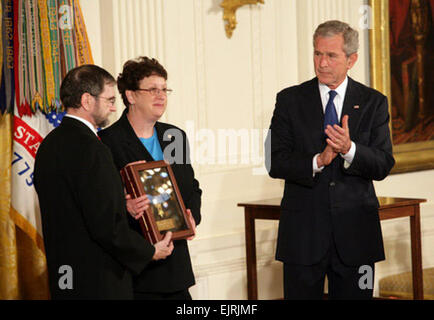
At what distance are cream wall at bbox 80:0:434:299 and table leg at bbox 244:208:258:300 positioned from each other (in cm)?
39

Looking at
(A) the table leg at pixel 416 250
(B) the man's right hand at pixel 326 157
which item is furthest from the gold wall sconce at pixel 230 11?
(B) the man's right hand at pixel 326 157

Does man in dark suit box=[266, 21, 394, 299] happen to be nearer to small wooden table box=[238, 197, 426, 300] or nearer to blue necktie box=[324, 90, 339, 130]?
blue necktie box=[324, 90, 339, 130]

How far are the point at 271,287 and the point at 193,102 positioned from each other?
5.95 feet

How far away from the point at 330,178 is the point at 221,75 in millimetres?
2418

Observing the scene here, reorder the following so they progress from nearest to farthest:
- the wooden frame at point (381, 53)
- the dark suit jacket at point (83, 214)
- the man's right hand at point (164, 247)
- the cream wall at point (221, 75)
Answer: the dark suit jacket at point (83, 214)
the man's right hand at point (164, 247)
the cream wall at point (221, 75)
the wooden frame at point (381, 53)

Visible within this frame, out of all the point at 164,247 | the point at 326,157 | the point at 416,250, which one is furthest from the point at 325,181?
the point at 416,250

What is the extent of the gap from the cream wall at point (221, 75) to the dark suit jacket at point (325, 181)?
72.3 inches

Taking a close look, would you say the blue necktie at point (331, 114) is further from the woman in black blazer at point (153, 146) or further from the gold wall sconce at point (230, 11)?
the gold wall sconce at point (230, 11)

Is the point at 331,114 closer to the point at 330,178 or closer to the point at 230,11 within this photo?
the point at 330,178

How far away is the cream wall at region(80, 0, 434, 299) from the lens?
18.2 feet

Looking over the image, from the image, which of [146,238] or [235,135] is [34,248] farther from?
[235,135]

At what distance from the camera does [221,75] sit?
6168 millimetres

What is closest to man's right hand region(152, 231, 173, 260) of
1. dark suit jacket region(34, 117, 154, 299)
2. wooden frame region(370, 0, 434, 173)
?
dark suit jacket region(34, 117, 154, 299)

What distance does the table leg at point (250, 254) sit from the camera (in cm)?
569
